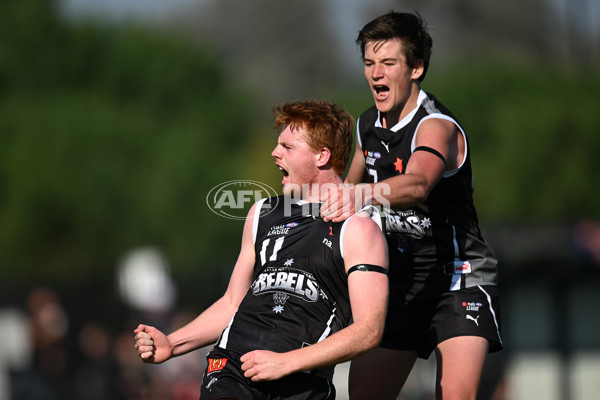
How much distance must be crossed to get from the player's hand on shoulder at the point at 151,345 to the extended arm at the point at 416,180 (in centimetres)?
110

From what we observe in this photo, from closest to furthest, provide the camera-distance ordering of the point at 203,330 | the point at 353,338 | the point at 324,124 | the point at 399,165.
Answer: 1. the point at 353,338
2. the point at 324,124
3. the point at 203,330
4. the point at 399,165

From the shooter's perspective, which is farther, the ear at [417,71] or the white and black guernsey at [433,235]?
the white and black guernsey at [433,235]

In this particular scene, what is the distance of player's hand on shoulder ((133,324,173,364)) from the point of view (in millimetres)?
4488

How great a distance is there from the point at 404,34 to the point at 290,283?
1600 mm

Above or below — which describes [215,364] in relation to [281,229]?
below

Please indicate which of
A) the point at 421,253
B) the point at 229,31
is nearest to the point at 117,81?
the point at 229,31

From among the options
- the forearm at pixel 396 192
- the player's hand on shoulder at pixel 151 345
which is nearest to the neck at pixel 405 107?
the forearm at pixel 396 192

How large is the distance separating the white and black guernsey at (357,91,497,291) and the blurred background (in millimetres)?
7441

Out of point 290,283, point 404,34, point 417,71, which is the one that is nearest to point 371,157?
point 417,71

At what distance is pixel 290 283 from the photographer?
175 inches

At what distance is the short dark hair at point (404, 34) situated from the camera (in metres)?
5.05

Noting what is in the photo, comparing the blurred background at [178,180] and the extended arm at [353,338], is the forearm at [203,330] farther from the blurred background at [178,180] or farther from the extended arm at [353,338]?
the blurred background at [178,180]

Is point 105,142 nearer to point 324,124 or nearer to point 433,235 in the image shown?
point 433,235

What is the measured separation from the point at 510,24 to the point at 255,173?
18.7 m
